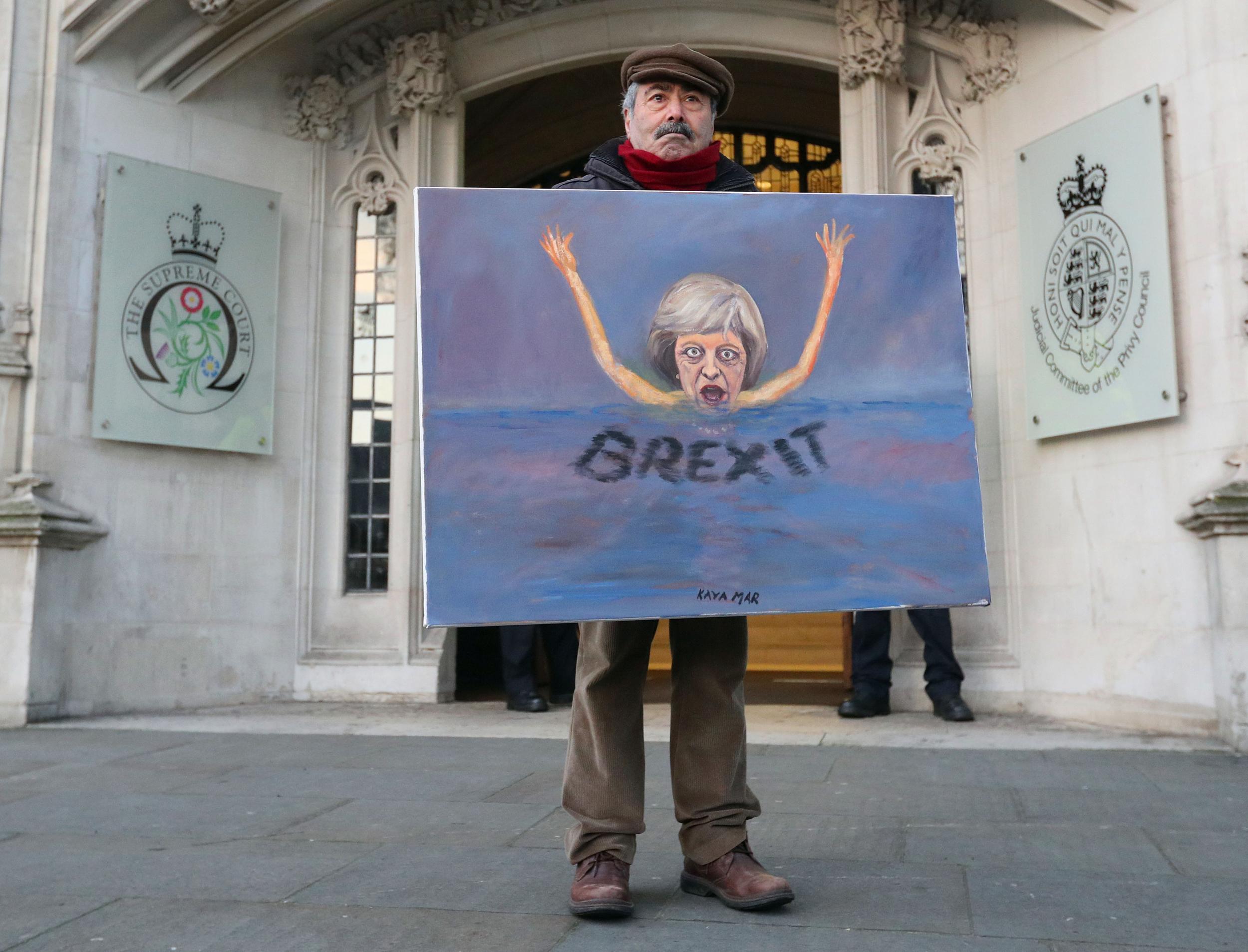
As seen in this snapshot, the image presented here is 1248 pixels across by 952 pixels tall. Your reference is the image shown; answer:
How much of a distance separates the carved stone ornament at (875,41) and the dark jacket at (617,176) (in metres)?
5.72

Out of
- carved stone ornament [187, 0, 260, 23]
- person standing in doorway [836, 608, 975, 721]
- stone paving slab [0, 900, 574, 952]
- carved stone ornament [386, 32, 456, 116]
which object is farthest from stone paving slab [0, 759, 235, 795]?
carved stone ornament [386, 32, 456, 116]

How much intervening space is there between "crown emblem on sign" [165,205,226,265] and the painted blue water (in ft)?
21.6

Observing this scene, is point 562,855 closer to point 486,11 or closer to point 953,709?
point 953,709

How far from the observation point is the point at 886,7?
8.47 meters

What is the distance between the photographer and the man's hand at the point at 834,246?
10.2 feet

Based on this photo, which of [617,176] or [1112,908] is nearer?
[1112,908]

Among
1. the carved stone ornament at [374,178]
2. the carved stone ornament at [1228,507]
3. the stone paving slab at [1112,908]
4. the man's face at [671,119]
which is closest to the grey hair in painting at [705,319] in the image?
the man's face at [671,119]

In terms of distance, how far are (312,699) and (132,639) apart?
4.44ft

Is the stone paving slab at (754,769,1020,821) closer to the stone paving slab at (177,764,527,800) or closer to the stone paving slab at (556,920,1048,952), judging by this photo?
the stone paving slab at (177,764,527,800)

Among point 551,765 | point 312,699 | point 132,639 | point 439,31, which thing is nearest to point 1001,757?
point 551,765

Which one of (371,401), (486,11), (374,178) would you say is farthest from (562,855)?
(486,11)

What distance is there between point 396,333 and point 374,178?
130 cm

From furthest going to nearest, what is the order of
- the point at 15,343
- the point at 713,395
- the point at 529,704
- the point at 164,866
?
the point at 529,704, the point at 15,343, the point at 164,866, the point at 713,395

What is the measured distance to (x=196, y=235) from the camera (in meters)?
8.73
